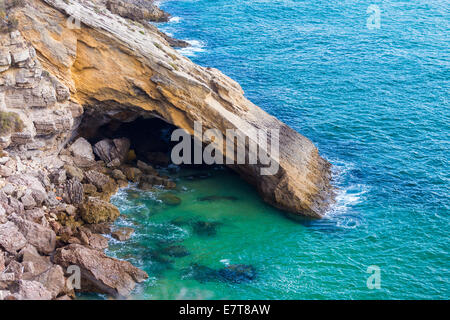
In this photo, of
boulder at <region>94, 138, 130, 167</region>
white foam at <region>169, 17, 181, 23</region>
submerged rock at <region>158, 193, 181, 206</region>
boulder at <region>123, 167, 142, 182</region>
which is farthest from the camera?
white foam at <region>169, 17, 181, 23</region>

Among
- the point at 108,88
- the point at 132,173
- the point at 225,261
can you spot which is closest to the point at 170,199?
the point at 132,173

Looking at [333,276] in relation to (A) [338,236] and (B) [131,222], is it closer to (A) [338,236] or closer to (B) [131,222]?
(A) [338,236]

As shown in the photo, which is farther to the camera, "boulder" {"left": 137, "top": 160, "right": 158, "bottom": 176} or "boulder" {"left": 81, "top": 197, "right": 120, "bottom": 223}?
"boulder" {"left": 137, "top": 160, "right": 158, "bottom": 176}

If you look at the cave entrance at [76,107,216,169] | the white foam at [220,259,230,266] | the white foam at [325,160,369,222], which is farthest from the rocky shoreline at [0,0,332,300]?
the white foam at [220,259,230,266]

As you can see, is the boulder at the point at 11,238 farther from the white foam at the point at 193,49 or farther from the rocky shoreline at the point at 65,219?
the white foam at the point at 193,49

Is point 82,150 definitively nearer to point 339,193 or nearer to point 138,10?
point 339,193

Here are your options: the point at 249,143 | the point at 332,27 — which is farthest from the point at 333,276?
the point at 332,27

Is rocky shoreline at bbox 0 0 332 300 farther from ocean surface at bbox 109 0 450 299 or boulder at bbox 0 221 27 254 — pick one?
ocean surface at bbox 109 0 450 299
